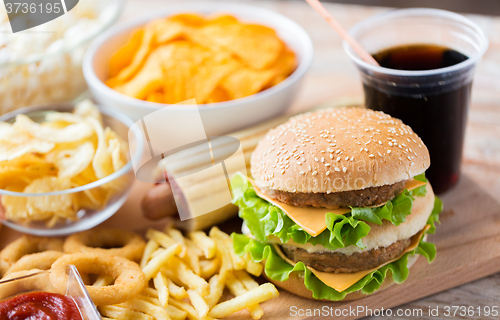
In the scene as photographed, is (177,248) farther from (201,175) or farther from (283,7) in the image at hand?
(283,7)

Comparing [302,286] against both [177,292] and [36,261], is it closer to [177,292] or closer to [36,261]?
[177,292]

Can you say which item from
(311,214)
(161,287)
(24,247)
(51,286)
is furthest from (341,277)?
(24,247)

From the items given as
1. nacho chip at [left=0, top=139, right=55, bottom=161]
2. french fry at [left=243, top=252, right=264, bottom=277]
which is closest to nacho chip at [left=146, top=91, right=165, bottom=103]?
nacho chip at [left=0, top=139, right=55, bottom=161]

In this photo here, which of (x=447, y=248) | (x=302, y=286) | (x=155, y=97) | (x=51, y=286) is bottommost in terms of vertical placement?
(x=447, y=248)

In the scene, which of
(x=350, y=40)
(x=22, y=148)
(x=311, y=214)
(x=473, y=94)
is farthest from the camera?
(x=473, y=94)

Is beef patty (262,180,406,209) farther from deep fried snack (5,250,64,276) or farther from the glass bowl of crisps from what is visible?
deep fried snack (5,250,64,276)
